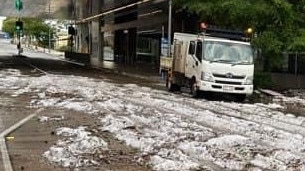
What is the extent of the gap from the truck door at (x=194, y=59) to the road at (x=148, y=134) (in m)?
→ 2.31

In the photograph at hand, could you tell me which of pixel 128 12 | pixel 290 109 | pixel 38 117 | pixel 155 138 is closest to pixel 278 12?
pixel 290 109

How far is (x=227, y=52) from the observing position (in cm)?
2325

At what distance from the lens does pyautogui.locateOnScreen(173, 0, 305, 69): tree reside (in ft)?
92.4

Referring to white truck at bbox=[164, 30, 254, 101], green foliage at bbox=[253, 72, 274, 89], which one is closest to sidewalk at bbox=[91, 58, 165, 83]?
green foliage at bbox=[253, 72, 274, 89]

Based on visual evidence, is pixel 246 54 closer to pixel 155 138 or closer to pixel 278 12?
pixel 278 12

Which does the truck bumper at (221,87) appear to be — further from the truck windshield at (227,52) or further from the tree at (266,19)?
the tree at (266,19)

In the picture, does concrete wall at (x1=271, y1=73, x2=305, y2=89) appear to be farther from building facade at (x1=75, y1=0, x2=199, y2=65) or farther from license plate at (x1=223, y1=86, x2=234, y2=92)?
building facade at (x1=75, y1=0, x2=199, y2=65)

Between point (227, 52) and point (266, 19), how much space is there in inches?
261

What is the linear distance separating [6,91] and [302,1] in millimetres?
14252

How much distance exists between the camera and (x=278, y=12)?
28.8 m

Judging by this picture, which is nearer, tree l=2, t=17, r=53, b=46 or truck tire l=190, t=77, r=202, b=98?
truck tire l=190, t=77, r=202, b=98

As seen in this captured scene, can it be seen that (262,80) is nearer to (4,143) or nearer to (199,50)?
(199,50)

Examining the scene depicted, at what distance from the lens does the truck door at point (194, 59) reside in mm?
23484

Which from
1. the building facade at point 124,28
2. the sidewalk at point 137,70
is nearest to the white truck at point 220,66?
the sidewalk at point 137,70
